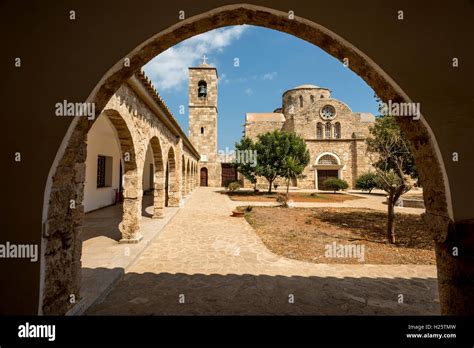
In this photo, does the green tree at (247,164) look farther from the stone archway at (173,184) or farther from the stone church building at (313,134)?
the stone archway at (173,184)

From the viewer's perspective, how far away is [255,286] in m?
3.82

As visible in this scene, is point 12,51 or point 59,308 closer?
point 12,51

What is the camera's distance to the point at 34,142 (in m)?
1.98

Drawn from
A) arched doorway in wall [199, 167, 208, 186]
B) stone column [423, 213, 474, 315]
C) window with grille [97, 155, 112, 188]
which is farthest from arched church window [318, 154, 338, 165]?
stone column [423, 213, 474, 315]

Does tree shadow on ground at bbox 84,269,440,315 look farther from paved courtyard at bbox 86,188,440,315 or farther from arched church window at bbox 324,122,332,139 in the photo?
arched church window at bbox 324,122,332,139

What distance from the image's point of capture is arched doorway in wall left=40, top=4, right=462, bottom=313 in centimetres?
200

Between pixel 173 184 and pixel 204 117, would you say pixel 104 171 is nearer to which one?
pixel 173 184

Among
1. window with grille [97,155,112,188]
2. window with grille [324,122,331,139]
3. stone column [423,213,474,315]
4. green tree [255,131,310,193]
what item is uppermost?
window with grille [324,122,331,139]

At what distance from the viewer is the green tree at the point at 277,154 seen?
62.0 feet

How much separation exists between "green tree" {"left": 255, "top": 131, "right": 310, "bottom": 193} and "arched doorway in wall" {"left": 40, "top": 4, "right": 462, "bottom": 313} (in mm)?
16391

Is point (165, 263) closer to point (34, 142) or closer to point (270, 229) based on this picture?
point (34, 142)

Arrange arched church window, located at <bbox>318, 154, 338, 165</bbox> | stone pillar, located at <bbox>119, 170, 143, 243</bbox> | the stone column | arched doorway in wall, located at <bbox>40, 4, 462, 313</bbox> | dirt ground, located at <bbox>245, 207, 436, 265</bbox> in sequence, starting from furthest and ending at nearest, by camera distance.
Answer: arched church window, located at <bbox>318, 154, 338, 165</bbox>, stone pillar, located at <bbox>119, 170, 143, 243</bbox>, dirt ground, located at <bbox>245, 207, 436, 265</bbox>, arched doorway in wall, located at <bbox>40, 4, 462, 313</bbox>, the stone column

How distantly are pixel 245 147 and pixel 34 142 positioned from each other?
772 inches
